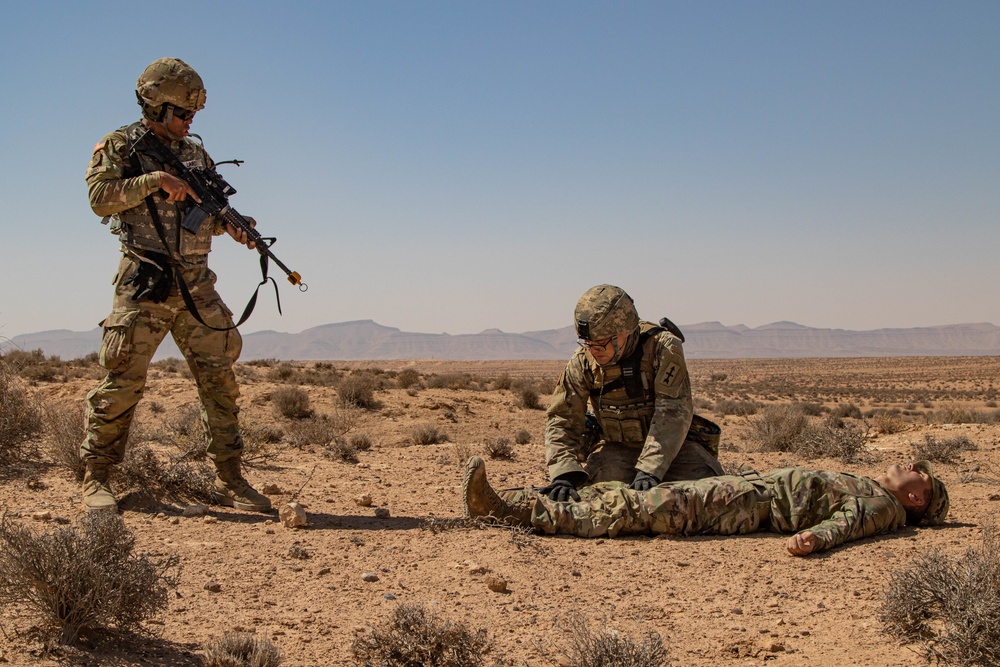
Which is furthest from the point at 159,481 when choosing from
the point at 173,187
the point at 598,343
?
the point at 598,343

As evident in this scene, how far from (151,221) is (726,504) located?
13.4ft

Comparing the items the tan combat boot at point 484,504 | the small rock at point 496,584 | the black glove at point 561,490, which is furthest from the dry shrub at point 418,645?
the black glove at point 561,490

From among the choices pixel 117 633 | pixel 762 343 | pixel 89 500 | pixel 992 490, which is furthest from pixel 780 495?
pixel 762 343

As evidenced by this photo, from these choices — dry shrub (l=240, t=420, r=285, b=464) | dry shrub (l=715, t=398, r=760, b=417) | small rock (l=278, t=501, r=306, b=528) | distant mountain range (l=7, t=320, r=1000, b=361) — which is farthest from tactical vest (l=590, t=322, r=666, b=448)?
distant mountain range (l=7, t=320, r=1000, b=361)

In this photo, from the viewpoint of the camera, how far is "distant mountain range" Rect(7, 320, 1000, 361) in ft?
557

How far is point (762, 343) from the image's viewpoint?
179m

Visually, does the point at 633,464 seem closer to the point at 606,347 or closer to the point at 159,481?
the point at 606,347

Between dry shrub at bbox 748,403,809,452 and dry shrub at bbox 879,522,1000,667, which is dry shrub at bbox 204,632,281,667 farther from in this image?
dry shrub at bbox 748,403,809,452

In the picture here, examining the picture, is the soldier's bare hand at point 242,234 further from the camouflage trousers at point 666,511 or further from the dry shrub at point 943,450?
the dry shrub at point 943,450

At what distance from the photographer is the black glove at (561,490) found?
4945 millimetres

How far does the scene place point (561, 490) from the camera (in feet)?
16.4

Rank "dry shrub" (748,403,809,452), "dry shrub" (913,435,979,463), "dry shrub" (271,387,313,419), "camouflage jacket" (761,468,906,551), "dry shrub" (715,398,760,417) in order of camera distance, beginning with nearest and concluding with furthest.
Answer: "camouflage jacket" (761,468,906,551), "dry shrub" (913,435,979,463), "dry shrub" (748,403,809,452), "dry shrub" (271,387,313,419), "dry shrub" (715,398,760,417)

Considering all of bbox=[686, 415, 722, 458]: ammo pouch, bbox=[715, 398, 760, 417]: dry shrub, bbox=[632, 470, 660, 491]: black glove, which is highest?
bbox=[686, 415, 722, 458]: ammo pouch

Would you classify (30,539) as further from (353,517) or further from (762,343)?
(762,343)
